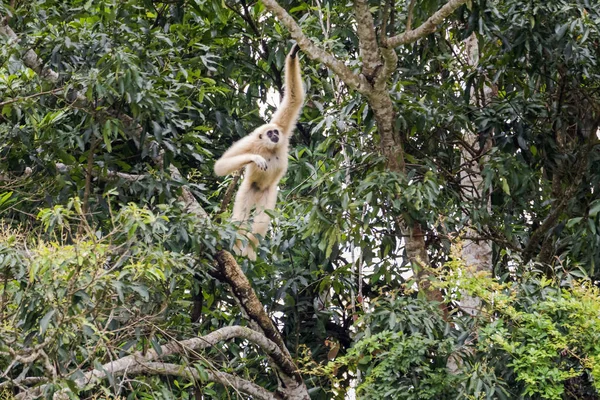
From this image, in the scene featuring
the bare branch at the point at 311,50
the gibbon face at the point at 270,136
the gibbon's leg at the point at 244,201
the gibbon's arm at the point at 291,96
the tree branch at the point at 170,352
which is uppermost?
the bare branch at the point at 311,50

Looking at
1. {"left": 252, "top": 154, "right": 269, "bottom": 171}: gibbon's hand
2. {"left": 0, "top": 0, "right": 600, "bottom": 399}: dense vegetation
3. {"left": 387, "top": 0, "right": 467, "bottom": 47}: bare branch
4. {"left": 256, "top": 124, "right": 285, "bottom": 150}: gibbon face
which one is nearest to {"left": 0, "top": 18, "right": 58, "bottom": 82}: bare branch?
{"left": 0, "top": 0, "right": 600, "bottom": 399}: dense vegetation

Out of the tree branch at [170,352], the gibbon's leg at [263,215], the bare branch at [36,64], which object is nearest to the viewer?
the tree branch at [170,352]

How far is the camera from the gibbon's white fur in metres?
8.85

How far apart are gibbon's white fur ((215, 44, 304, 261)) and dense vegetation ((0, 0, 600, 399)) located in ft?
1.07

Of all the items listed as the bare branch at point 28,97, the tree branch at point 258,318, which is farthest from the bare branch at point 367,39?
the bare branch at point 28,97

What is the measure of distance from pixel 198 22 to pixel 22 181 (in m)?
2.55

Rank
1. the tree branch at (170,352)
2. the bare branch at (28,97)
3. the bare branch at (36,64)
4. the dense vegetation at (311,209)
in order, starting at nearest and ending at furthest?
the tree branch at (170,352)
the dense vegetation at (311,209)
the bare branch at (28,97)
the bare branch at (36,64)

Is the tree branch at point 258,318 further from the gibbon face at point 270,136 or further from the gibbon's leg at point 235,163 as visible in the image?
the gibbon face at point 270,136

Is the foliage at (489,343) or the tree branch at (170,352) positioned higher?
the foliage at (489,343)

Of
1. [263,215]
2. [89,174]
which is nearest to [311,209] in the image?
[263,215]

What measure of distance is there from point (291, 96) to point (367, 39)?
1922mm

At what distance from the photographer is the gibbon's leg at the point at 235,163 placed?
884 centimetres

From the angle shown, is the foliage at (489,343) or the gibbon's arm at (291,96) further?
the gibbon's arm at (291,96)

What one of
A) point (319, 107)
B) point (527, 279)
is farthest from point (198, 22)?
point (527, 279)
